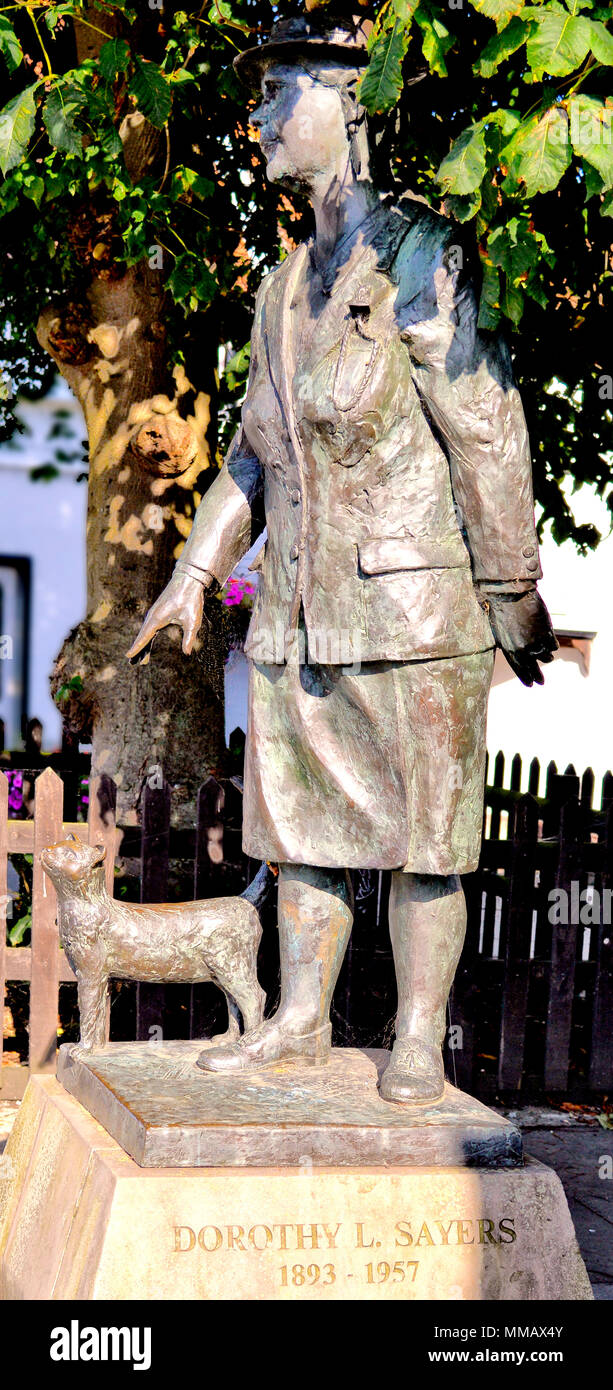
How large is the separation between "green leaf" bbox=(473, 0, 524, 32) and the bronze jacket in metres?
0.51

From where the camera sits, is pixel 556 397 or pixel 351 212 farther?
pixel 556 397

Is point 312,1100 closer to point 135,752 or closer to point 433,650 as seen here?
point 433,650

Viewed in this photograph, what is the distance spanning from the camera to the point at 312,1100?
3.32m

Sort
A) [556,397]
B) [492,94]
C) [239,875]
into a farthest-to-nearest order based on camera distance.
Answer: [556,397]
[239,875]
[492,94]

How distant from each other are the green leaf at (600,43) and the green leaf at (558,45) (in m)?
0.01

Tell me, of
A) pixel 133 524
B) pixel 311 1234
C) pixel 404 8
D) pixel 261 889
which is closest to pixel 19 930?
pixel 133 524

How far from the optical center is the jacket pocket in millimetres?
3354

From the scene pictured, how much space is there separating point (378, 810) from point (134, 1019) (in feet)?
10.4

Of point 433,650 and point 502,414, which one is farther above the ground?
point 502,414

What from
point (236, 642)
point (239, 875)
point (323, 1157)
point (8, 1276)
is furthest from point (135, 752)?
point (323, 1157)

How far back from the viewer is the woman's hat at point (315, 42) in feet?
11.1

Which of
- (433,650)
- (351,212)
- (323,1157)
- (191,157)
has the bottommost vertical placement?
(323,1157)

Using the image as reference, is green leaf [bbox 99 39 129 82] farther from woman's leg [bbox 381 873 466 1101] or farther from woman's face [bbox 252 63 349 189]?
woman's leg [bbox 381 873 466 1101]

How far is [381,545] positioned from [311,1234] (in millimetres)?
1482
